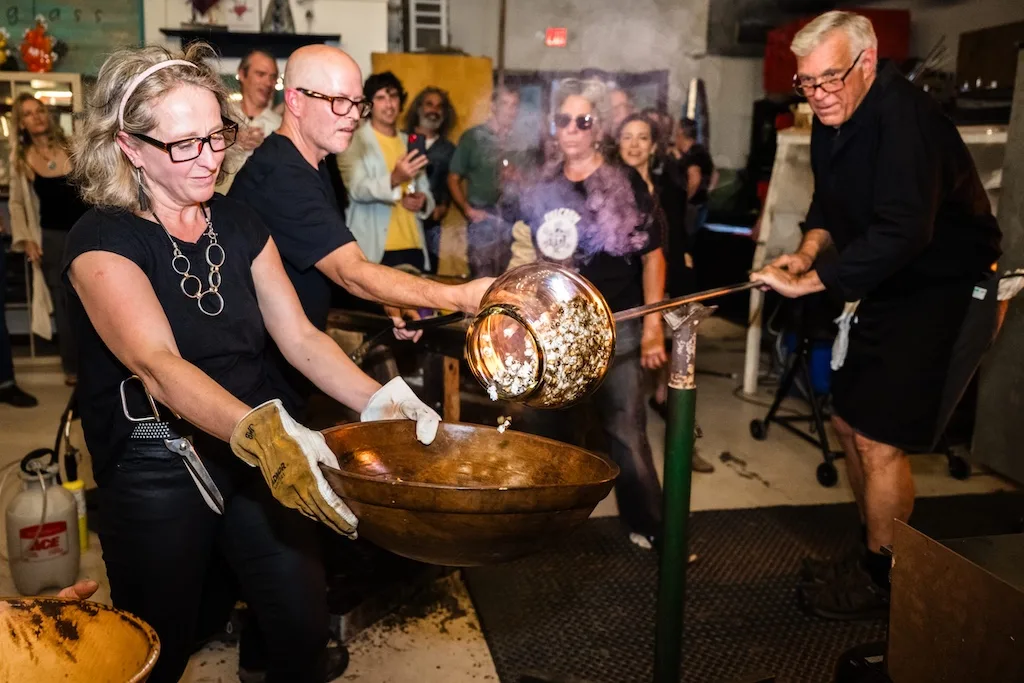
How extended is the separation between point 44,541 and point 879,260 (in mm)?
3115

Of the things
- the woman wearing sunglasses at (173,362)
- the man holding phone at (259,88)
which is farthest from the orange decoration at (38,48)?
the woman wearing sunglasses at (173,362)

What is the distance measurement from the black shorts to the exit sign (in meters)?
5.41

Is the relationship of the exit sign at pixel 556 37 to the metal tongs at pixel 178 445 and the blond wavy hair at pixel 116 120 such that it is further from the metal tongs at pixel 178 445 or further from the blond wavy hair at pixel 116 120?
the metal tongs at pixel 178 445

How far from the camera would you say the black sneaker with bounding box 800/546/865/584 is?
127 inches

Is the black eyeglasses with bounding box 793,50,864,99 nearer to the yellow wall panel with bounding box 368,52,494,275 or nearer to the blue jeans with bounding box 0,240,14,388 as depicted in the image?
the blue jeans with bounding box 0,240,14,388

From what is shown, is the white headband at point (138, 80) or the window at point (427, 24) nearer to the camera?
the white headband at point (138, 80)

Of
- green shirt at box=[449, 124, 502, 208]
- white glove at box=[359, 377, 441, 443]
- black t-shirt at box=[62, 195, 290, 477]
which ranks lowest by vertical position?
white glove at box=[359, 377, 441, 443]

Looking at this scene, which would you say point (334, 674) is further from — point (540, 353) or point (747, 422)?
point (747, 422)

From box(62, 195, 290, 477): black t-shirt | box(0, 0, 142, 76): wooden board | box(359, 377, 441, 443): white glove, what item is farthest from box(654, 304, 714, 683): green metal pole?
box(0, 0, 142, 76): wooden board

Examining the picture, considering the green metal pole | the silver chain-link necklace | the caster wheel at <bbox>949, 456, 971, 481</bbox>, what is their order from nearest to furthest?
the silver chain-link necklace → the green metal pole → the caster wheel at <bbox>949, 456, 971, 481</bbox>

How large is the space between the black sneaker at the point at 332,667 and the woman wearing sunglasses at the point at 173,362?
23.1 inches

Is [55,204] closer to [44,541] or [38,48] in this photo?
[38,48]

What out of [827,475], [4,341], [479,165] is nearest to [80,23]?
[4,341]

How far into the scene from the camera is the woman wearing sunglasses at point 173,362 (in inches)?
70.5
